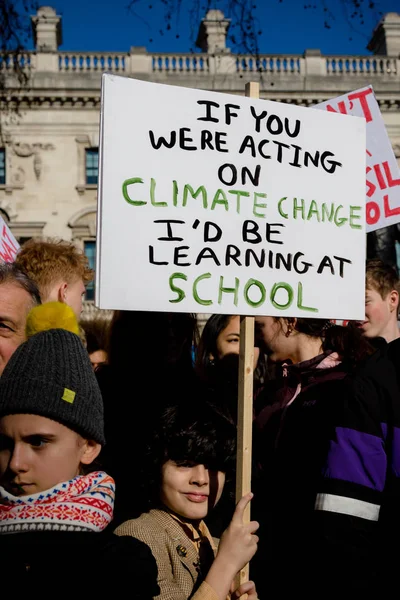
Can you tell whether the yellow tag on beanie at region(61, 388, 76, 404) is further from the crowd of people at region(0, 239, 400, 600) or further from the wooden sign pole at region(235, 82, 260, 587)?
the wooden sign pole at region(235, 82, 260, 587)

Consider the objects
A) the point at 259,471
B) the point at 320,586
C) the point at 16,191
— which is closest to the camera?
the point at 320,586

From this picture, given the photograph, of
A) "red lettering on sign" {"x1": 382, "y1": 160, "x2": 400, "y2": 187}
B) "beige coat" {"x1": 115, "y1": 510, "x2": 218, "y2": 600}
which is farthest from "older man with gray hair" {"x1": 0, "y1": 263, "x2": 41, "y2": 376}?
"red lettering on sign" {"x1": 382, "y1": 160, "x2": 400, "y2": 187}

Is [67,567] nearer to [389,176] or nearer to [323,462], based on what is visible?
[323,462]

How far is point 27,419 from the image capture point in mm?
1930

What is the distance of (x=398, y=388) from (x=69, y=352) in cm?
89

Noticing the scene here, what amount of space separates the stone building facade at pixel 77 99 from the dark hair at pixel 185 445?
2242 cm

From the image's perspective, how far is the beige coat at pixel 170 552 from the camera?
7.34 ft

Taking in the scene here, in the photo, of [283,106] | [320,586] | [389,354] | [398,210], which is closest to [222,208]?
[283,106]

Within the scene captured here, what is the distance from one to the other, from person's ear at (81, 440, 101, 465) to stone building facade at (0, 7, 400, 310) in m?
23.0

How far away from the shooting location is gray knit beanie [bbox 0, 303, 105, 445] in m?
1.93

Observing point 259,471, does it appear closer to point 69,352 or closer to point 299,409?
point 299,409

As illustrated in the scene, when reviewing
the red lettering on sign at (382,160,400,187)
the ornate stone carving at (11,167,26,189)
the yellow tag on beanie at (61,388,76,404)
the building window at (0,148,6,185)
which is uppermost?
the building window at (0,148,6,185)

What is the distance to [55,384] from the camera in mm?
1966

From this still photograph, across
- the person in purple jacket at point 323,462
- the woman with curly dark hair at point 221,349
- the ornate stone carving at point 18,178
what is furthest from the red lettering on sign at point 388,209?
the ornate stone carving at point 18,178
